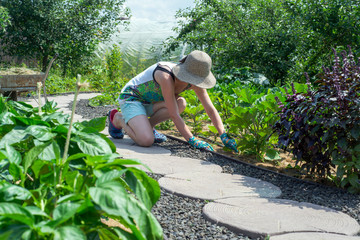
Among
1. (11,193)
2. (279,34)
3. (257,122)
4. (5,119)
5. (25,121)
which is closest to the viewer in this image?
(11,193)

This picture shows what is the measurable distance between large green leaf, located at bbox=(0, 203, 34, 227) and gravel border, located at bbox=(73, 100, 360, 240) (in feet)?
3.53

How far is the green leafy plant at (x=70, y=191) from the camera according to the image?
772 millimetres

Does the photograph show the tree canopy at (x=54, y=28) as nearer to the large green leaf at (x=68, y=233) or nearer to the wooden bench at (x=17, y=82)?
the wooden bench at (x=17, y=82)

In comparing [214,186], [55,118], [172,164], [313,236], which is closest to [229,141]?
[172,164]

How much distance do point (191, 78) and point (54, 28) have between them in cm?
812

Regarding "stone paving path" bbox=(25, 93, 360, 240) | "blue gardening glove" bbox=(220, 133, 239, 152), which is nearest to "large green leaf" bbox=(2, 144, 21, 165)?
"stone paving path" bbox=(25, 93, 360, 240)

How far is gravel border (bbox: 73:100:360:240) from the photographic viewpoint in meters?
1.86

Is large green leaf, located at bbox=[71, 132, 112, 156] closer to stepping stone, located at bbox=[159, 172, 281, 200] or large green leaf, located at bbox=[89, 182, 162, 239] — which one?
large green leaf, located at bbox=[89, 182, 162, 239]

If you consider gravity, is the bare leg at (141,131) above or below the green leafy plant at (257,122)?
below

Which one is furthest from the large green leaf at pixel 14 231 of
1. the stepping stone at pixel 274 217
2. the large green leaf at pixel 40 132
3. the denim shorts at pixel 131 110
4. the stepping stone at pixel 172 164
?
the denim shorts at pixel 131 110

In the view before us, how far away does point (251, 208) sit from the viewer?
2.17 meters

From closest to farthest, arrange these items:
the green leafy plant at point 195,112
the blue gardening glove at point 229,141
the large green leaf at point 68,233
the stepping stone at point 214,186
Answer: the large green leaf at point 68,233 → the stepping stone at point 214,186 → the blue gardening glove at point 229,141 → the green leafy plant at point 195,112

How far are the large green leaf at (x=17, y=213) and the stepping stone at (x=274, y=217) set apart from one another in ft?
4.25

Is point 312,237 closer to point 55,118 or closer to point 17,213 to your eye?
point 55,118
